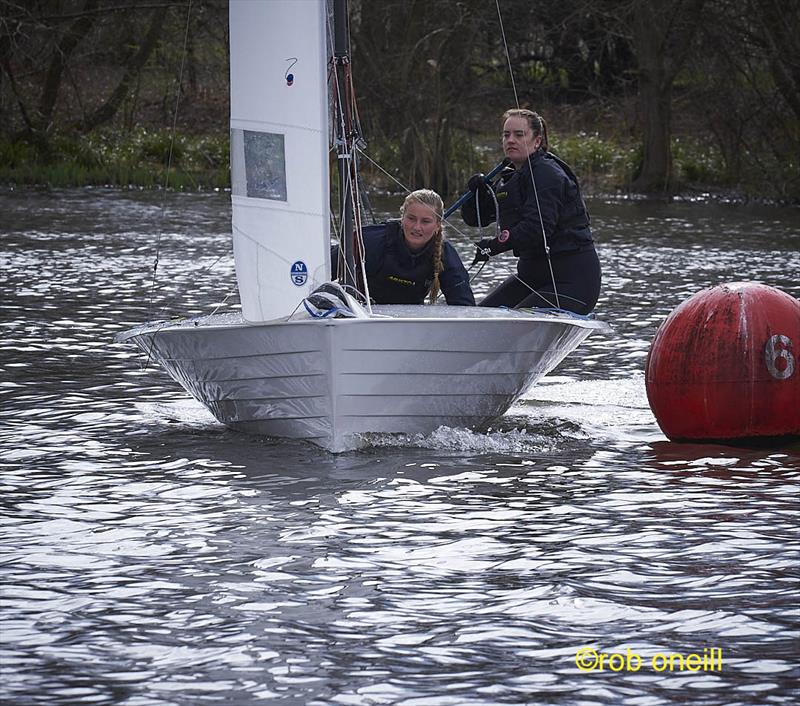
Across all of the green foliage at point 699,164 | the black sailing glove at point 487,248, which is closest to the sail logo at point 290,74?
the black sailing glove at point 487,248

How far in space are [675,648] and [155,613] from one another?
187 centimetres

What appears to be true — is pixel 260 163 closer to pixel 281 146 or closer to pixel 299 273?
pixel 281 146

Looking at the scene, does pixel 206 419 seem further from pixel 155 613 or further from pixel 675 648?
pixel 675 648

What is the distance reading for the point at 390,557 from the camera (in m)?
6.70

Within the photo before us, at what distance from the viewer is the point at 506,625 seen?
577 cm

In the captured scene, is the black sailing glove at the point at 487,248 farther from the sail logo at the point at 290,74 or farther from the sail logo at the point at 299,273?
the sail logo at the point at 290,74

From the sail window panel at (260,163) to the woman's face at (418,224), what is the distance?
0.89 meters

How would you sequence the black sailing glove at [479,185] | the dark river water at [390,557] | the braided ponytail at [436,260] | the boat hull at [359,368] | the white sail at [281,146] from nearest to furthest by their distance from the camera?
the dark river water at [390,557] → the boat hull at [359,368] → the white sail at [281,146] → the braided ponytail at [436,260] → the black sailing glove at [479,185]

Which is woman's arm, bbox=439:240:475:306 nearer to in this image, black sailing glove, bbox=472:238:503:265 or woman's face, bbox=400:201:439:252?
black sailing glove, bbox=472:238:503:265

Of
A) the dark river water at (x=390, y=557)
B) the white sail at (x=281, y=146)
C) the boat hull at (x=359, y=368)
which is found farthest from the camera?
the white sail at (x=281, y=146)

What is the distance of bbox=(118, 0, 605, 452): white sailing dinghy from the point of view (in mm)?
8625

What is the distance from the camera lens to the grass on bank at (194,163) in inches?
1421

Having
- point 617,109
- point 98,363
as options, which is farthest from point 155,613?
point 617,109
